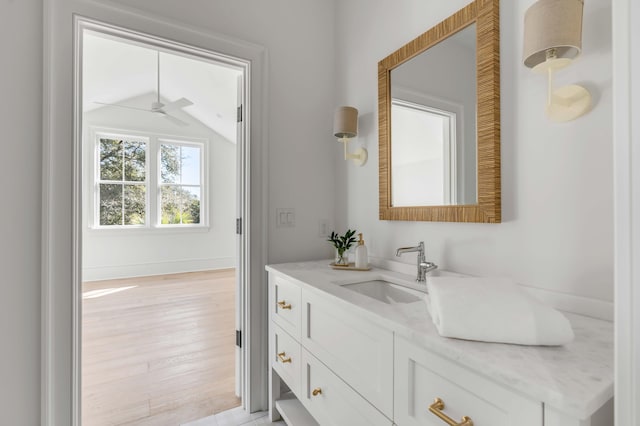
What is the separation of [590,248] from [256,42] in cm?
185

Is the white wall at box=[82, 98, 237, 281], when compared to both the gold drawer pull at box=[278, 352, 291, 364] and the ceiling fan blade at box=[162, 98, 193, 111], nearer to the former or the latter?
the ceiling fan blade at box=[162, 98, 193, 111]

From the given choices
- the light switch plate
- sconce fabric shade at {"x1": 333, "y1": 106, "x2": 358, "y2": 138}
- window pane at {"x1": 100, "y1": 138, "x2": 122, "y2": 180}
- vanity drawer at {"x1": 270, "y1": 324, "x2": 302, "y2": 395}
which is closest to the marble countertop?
vanity drawer at {"x1": 270, "y1": 324, "x2": 302, "y2": 395}

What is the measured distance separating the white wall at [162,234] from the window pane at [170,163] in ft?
0.76

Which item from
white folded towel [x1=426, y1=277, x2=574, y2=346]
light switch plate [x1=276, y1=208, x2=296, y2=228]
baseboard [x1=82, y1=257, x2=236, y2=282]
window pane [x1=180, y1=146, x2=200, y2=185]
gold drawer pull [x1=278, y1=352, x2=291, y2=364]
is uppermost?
window pane [x1=180, y1=146, x2=200, y2=185]

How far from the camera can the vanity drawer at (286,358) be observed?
1.42 meters

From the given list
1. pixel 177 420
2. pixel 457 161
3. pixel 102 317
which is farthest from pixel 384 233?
pixel 102 317

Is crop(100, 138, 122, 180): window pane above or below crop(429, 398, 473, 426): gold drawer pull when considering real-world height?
above

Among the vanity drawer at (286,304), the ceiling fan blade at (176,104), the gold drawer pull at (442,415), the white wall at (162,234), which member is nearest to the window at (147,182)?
the white wall at (162,234)

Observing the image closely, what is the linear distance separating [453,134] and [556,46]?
0.48 metres

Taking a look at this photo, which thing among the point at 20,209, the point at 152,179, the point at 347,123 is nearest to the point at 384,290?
the point at 347,123

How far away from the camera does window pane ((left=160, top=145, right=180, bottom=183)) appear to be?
5.37 metres

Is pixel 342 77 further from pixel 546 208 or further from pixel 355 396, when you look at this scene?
pixel 355 396

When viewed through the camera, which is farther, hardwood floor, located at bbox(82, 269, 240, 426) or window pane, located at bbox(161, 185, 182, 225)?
window pane, located at bbox(161, 185, 182, 225)

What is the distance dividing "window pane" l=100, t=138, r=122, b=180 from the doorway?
2 cm
